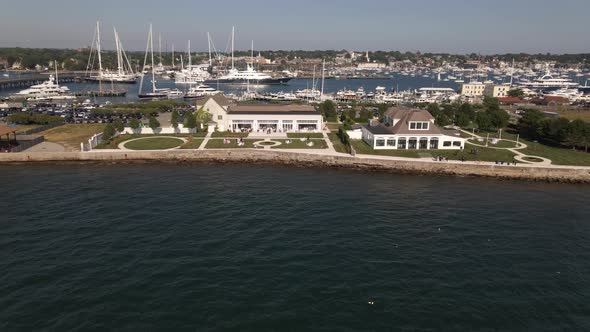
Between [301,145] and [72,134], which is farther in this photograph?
[72,134]

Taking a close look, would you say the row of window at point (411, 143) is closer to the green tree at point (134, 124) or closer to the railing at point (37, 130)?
the green tree at point (134, 124)

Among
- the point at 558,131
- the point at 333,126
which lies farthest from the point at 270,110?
the point at 558,131

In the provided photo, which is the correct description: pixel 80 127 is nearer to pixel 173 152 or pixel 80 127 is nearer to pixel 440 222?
pixel 173 152

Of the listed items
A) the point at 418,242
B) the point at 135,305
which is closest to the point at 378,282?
the point at 418,242

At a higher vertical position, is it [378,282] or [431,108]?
[431,108]

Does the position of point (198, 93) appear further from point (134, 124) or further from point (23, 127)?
point (134, 124)

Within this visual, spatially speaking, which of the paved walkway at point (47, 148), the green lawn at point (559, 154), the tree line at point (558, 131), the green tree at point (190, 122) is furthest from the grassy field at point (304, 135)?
the tree line at point (558, 131)
